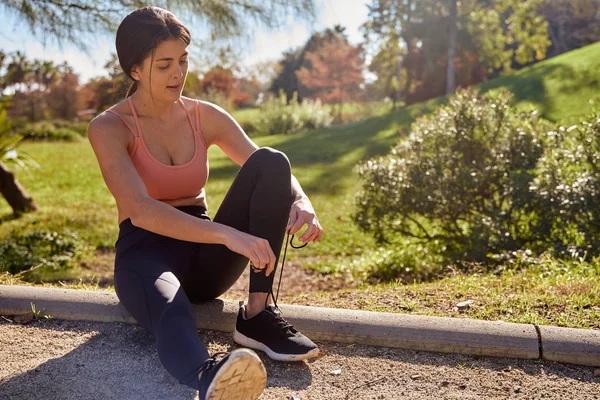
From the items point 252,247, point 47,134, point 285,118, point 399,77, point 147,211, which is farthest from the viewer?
point 399,77

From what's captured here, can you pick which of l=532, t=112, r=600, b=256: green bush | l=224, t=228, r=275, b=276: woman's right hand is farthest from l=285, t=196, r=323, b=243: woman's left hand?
l=532, t=112, r=600, b=256: green bush

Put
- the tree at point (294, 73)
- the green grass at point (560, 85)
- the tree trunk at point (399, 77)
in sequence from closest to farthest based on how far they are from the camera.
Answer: the green grass at point (560, 85)
the tree trunk at point (399, 77)
the tree at point (294, 73)

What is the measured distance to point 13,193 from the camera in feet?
24.9

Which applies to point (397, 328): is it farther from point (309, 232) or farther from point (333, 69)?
point (333, 69)

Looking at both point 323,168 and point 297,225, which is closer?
point 297,225

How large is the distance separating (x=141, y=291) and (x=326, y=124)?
17861mm

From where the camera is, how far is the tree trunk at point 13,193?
7.57 meters

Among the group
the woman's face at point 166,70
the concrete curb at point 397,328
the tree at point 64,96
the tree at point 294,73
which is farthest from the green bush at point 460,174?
the tree at point 294,73

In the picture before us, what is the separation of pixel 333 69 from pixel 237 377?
28102mm

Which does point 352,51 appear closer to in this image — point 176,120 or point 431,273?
point 431,273

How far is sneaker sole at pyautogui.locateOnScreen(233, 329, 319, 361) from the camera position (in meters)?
2.28

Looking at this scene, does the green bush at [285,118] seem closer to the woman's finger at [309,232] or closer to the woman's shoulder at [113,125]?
the woman's shoulder at [113,125]

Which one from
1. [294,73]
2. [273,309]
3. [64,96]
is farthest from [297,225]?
[294,73]

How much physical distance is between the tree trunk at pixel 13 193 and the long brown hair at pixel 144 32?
5941mm
